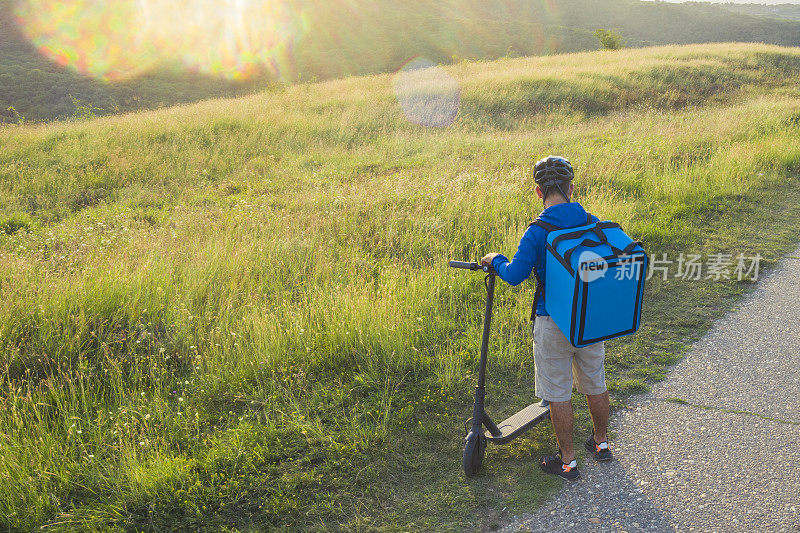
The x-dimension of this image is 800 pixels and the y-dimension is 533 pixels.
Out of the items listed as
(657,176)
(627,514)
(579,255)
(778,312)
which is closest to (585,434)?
(627,514)

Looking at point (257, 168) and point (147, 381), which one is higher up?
point (257, 168)

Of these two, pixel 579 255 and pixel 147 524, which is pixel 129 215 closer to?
pixel 147 524

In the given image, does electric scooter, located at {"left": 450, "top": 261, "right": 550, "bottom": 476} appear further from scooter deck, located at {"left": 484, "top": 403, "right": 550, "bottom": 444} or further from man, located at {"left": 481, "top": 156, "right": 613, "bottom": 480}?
man, located at {"left": 481, "top": 156, "right": 613, "bottom": 480}

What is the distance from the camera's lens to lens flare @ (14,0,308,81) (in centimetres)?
5074

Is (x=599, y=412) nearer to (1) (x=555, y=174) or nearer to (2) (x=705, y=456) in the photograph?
(2) (x=705, y=456)

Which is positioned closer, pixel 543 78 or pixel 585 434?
pixel 585 434

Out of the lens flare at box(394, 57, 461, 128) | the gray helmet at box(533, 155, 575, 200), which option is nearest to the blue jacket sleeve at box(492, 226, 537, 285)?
the gray helmet at box(533, 155, 575, 200)

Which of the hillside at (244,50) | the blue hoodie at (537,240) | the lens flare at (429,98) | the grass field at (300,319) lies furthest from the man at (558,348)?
the hillside at (244,50)

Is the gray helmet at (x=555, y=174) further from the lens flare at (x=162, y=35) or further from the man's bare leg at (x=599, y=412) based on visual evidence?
the lens flare at (x=162, y=35)

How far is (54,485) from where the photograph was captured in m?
3.04

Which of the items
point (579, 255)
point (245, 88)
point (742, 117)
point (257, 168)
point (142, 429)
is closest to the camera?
point (579, 255)

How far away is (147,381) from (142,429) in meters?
0.87

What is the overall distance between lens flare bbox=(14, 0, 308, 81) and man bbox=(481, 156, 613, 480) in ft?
168

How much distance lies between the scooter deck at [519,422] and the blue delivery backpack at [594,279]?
0.95m
